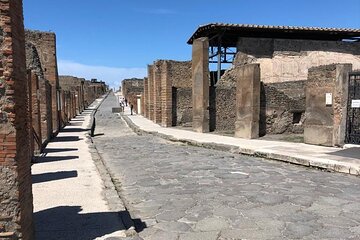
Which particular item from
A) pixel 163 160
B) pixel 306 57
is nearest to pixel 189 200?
pixel 163 160

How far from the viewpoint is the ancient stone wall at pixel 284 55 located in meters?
19.4

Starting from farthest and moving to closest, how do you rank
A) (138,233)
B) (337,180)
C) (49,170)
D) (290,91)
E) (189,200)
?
(290,91)
(49,170)
(337,180)
(189,200)
(138,233)

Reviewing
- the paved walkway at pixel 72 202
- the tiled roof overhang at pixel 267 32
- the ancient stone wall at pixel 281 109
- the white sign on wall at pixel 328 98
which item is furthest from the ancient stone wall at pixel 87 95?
the paved walkway at pixel 72 202

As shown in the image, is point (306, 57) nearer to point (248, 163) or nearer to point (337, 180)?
point (248, 163)

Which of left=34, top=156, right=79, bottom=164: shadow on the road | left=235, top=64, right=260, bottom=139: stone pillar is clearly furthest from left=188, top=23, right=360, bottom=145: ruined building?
left=34, top=156, right=79, bottom=164: shadow on the road

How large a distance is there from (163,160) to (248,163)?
7.19ft

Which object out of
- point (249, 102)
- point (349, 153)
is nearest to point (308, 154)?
point (349, 153)

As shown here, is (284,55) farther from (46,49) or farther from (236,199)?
(236,199)

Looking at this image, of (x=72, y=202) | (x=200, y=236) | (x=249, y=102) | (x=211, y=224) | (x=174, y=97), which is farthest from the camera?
(x=174, y=97)

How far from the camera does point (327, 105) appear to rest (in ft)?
33.4

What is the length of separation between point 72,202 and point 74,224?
0.95 meters

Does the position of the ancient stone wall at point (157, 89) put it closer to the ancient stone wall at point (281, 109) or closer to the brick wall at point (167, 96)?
the brick wall at point (167, 96)

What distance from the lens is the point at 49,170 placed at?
740 cm

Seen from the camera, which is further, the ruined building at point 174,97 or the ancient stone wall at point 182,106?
the ancient stone wall at point 182,106
